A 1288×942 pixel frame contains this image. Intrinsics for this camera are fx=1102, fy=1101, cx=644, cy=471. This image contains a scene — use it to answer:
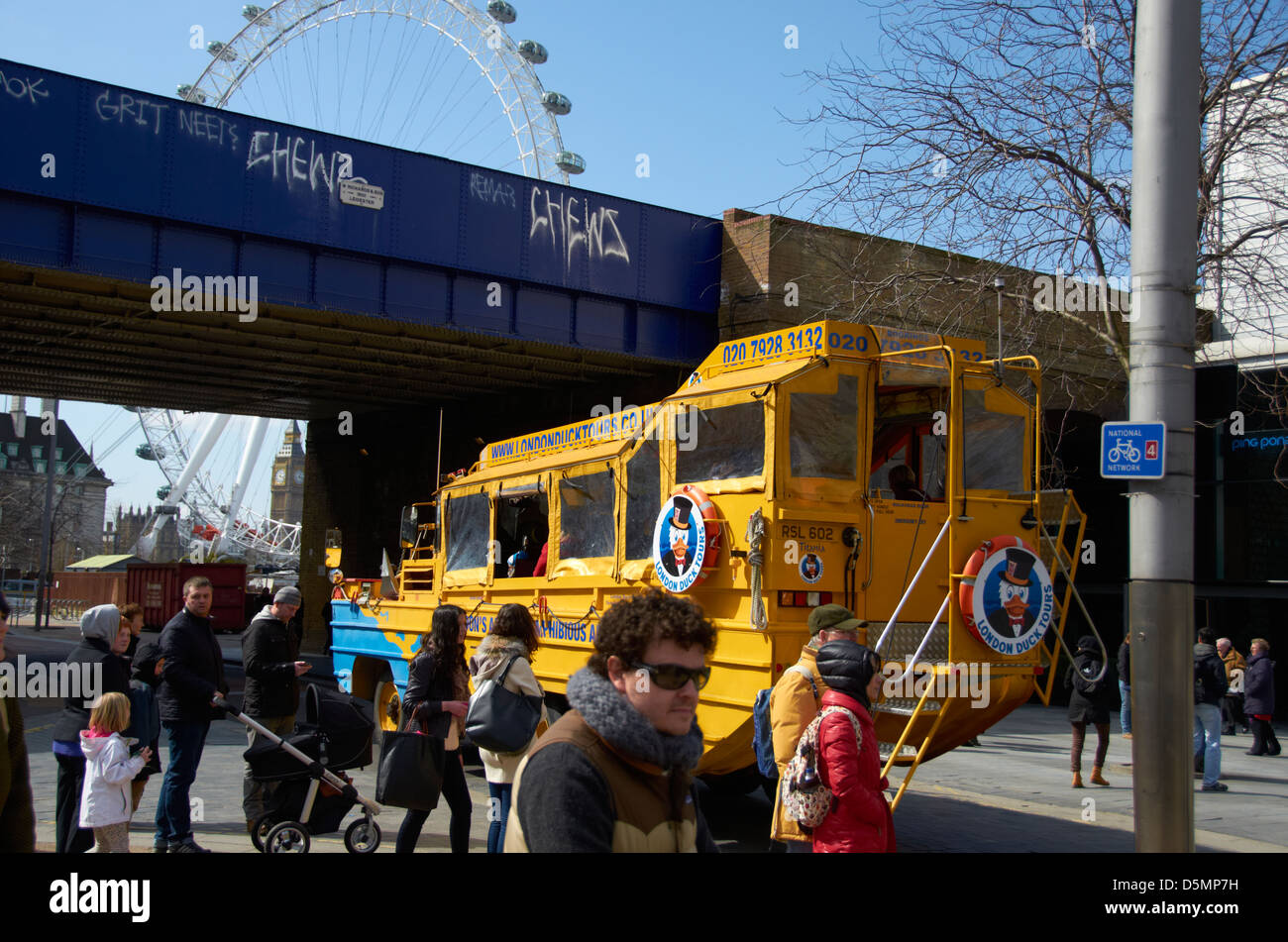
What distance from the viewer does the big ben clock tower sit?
151 metres

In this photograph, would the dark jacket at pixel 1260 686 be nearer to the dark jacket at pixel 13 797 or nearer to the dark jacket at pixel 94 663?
the dark jacket at pixel 94 663

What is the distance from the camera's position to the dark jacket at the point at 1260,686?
1518 centimetres

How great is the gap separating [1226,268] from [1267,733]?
7118 millimetres

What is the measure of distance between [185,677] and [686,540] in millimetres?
3641

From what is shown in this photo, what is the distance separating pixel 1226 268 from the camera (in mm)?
12570

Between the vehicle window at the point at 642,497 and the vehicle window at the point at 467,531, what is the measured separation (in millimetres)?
2908

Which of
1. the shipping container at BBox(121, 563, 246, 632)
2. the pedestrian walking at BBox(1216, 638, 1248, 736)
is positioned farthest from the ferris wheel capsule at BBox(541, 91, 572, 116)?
the pedestrian walking at BBox(1216, 638, 1248, 736)

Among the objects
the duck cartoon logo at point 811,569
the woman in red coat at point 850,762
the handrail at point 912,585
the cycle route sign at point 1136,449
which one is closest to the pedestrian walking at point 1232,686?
the handrail at point 912,585

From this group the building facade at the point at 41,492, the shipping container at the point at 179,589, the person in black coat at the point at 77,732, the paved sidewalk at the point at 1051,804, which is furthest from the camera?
the building facade at the point at 41,492

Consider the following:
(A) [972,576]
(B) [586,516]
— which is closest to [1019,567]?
(A) [972,576]
